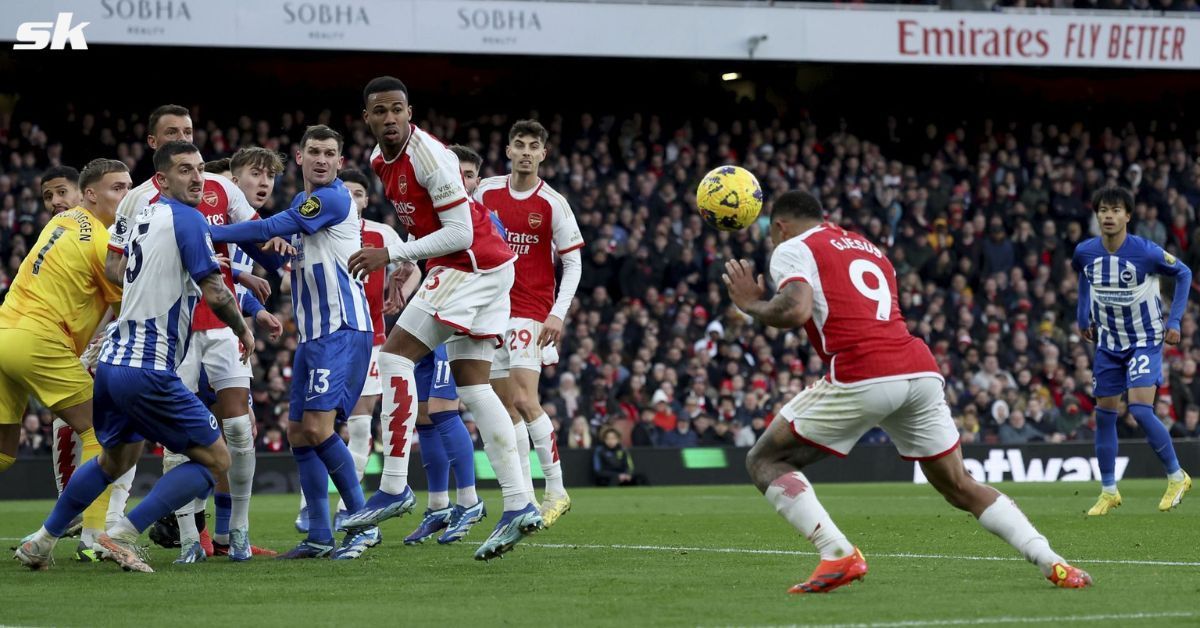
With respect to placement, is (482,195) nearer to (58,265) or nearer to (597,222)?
(58,265)

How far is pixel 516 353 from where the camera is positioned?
11.1 meters

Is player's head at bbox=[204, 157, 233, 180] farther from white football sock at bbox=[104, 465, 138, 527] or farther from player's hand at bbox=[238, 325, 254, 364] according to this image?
white football sock at bbox=[104, 465, 138, 527]

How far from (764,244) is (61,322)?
17914 mm

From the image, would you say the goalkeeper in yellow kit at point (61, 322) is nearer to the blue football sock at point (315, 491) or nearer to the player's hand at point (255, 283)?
the player's hand at point (255, 283)

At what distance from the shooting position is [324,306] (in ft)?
29.1

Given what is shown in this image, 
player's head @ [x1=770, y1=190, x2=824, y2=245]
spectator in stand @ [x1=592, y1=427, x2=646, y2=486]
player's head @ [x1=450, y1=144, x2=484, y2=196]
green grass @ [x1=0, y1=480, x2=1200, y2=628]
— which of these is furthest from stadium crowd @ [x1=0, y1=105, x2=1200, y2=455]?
player's head @ [x1=770, y1=190, x2=824, y2=245]

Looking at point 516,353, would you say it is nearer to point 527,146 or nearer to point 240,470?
point 527,146

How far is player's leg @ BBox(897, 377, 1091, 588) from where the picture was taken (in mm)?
6938

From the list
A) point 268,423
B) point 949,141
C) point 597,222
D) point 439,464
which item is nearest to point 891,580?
point 439,464

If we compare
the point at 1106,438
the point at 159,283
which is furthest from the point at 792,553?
the point at 1106,438

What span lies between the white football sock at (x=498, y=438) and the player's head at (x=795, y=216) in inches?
84.8

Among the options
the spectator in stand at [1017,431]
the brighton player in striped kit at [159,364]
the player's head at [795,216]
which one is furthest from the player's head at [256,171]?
the spectator in stand at [1017,431]

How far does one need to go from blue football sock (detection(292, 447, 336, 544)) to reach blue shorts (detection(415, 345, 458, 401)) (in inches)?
58.1

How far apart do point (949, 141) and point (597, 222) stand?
874 cm
